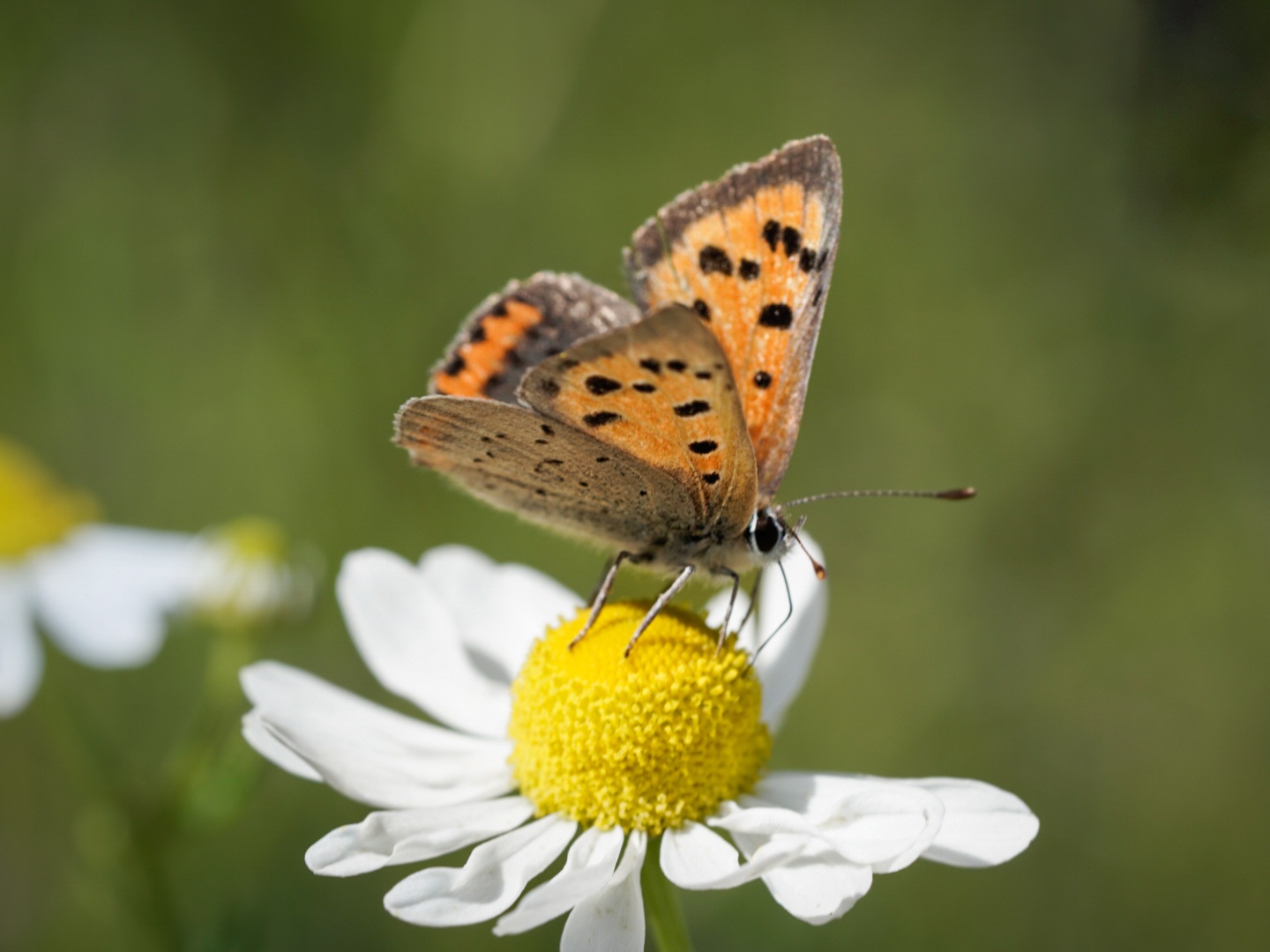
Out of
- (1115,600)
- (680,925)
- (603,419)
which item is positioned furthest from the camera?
(1115,600)

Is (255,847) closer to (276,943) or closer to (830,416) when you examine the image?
(276,943)

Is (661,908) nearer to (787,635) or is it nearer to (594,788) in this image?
(594,788)

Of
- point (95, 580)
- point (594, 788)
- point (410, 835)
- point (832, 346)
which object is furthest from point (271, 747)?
point (832, 346)

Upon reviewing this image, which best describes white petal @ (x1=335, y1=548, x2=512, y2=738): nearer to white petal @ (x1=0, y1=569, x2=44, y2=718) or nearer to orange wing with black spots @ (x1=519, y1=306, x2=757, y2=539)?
orange wing with black spots @ (x1=519, y1=306, x2=757, y2=539)

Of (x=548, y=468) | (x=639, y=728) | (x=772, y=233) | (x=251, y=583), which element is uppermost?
(x=772, y=233)

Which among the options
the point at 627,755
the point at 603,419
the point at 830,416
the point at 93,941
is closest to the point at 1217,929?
the point at 830,416

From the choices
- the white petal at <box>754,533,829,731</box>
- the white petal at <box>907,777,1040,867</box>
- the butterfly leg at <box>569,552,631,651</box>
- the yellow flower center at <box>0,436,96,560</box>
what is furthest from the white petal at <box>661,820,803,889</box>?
the yellow flower center at <box>0,436,96,560</box>
